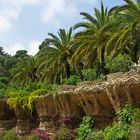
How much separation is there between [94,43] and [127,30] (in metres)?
4.85

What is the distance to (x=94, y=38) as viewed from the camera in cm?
3098

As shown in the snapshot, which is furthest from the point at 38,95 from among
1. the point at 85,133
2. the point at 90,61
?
the point at 85,133

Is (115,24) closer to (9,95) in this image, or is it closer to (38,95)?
(38,95)

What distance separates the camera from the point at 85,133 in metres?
22.6

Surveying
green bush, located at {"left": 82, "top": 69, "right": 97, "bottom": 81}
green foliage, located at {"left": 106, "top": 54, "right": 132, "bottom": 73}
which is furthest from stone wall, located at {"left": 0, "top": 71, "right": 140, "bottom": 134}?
green foliage, located at {"left": 106, "top": 54, "right": 132, "bottom": 73}

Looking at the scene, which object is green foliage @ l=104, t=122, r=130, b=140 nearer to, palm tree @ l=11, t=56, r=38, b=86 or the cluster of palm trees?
the cluster of palm trees

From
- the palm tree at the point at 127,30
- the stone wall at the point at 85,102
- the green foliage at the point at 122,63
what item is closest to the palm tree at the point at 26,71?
the stone wall at the point at 85,102

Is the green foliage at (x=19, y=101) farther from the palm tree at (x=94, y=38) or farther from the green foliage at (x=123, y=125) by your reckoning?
the green foliage at (x=123, y=125)

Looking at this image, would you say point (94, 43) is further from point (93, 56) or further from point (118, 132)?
point (118, 132)

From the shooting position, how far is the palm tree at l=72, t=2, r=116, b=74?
3067cm

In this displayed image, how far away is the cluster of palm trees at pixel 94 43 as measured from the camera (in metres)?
27.0

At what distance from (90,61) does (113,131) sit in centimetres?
1286

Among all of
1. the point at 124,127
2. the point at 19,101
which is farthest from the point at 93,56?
the point at 124,127

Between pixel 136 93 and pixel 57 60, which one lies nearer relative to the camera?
pixel 136 93
